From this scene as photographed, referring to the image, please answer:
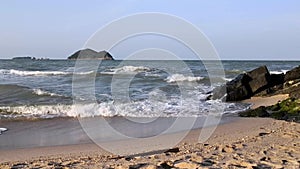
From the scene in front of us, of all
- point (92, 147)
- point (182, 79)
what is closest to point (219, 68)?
point (182, 79)

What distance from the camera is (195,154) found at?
18.8 ft

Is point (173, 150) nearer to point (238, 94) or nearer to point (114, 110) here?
point (114, 110)

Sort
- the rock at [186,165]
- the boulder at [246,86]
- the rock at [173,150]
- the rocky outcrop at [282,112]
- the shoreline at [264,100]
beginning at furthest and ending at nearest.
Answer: the boulder at [246,86] → the shoreline at [264,100] → the rocky outcrop at [282,112] → the rock at [173,150] → the rock at [186,165]

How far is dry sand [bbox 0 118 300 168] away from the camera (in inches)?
202

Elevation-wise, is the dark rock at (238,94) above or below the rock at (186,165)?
above

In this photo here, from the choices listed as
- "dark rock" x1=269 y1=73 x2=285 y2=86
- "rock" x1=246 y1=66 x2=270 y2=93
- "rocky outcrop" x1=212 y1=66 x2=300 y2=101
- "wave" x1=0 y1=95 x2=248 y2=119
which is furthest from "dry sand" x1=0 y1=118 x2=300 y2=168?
"dark rock" x1=269 y1=73 x2=285 y2=86

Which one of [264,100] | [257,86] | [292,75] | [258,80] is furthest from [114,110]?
[292,75]

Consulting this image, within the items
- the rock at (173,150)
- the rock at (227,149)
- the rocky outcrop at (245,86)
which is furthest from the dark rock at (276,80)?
the rock at (173,150)

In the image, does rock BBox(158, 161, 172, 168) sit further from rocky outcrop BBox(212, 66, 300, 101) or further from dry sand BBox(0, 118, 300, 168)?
rocky outcrop BBox(212, 66, 300, 101)

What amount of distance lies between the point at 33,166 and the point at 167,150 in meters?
2.19

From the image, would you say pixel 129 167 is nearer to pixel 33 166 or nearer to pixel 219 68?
pixel 33 166

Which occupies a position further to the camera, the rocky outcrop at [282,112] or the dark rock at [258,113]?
the dark rock at [258,113]

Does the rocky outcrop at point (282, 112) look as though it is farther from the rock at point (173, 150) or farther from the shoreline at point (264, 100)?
the rock at point (173, 150)

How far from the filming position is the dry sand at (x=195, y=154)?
5137 millimetres
